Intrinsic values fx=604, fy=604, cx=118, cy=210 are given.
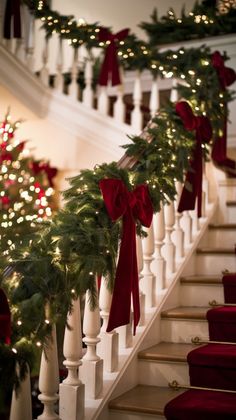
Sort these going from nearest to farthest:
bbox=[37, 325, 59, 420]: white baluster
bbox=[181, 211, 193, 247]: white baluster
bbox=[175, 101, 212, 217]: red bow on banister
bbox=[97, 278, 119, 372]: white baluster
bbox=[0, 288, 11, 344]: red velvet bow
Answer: bbox=[0, 288, 11, 344]: red velvet bow < bbox=[37, 325, 59, 420]: white baluster < bbox=[97, 278, 119, 372]: white baluster < bbox=[175, 101, 212, 217]: red bow on banister < bbox=[181, 211, 193, 247]: white baluster

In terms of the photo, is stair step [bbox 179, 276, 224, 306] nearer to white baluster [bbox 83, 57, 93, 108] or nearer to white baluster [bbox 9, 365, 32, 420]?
white baluster [bbox 9, 365, 32, 420]

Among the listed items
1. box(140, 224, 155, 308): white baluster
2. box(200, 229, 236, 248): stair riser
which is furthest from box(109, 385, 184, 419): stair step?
box(200, 229, 236, 248): stair riser

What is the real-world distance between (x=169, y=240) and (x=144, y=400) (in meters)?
1.23

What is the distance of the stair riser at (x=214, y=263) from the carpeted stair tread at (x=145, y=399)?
119 cm

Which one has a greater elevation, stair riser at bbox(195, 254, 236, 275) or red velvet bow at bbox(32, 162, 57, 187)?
red velvet bow at bbox(32, 162, 57, 187)

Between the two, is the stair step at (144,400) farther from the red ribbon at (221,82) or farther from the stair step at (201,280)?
the red ribbon at (221,82)

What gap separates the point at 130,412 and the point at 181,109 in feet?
6.08

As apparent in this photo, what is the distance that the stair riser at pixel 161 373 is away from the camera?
3076 mm

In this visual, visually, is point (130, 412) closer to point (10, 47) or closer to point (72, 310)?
point (72, 310)

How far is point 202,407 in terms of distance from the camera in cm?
257

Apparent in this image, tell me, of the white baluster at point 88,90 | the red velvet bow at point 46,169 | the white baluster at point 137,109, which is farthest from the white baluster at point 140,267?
the red velvet bow at point 46,169

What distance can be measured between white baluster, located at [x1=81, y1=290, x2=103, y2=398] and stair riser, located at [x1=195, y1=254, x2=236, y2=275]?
1.53m

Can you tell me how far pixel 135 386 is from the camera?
3111 mm

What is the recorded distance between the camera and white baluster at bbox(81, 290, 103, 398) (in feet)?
8.86
